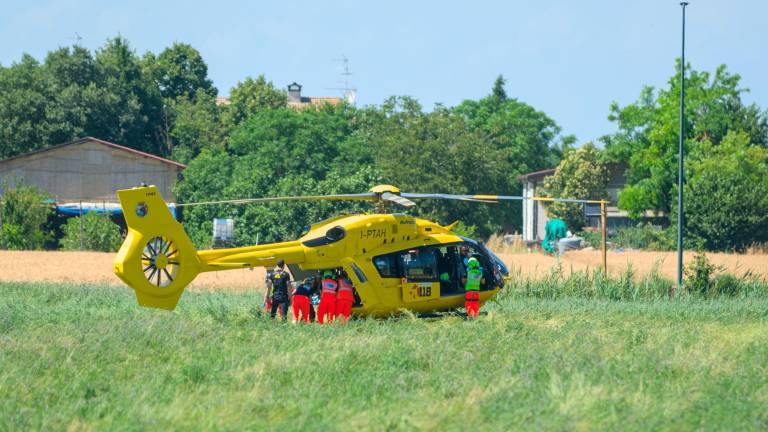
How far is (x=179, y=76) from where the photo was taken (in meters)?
82.3

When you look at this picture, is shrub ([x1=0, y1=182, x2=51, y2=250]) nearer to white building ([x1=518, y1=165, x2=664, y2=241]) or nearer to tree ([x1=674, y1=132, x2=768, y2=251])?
tree ([x1=674, y1=132, x2=768, y2=251])

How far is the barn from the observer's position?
57219 mm

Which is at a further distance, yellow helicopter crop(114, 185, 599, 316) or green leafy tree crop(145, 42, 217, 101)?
green leafy tree crop(145, 42, 217, 101)

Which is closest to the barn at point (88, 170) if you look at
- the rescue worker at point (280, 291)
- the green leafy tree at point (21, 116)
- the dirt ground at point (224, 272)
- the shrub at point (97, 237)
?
the green leafy tree at point (21, 116)

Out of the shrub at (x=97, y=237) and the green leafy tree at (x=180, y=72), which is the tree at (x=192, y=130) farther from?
the shrub at (x=97, y=237)

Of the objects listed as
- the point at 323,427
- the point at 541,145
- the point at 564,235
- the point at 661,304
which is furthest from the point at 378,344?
the point at 541,145

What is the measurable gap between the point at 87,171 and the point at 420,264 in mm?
40817

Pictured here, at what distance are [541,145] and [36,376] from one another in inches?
2755

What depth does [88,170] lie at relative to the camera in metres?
58.2

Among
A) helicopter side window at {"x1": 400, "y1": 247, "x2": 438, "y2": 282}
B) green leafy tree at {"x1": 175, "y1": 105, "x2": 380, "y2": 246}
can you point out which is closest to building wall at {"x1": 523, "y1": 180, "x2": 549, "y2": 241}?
green leafy tree at {"x1": 175, "y1": 105, "x2": 380, "y2": 246}

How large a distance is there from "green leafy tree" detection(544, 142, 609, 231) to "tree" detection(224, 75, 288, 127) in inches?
819

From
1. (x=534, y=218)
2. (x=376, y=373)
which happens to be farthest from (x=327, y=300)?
(x=534, y=218)

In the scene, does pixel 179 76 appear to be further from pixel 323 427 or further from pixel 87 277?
pixel 323 427

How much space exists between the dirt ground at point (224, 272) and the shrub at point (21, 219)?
669 cm
